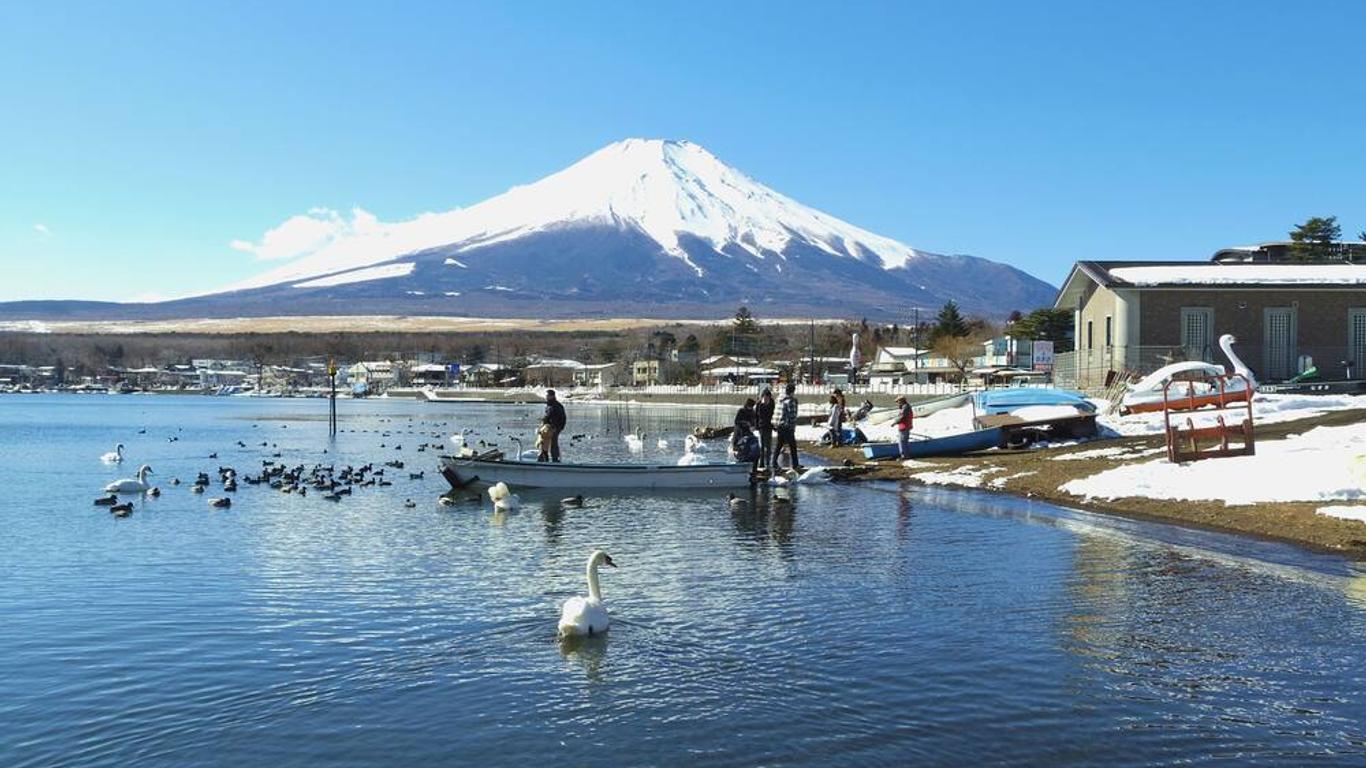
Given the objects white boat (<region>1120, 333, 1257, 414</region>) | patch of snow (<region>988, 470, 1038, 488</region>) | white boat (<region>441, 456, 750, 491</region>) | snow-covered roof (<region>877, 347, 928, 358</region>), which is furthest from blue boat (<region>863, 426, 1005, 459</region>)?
snow-covered roof (<region>877, 347, 928, 358</region>)

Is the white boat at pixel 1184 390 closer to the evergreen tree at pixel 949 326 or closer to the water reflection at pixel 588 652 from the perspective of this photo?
the water reflection at pixel 588 652

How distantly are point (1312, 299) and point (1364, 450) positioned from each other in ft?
101

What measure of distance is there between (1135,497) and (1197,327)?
2907cm

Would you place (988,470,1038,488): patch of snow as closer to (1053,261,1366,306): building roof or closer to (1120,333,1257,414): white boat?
(1120,333,1257,414): white boat

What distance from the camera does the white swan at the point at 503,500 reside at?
2570 centimetres

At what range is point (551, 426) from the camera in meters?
30.6

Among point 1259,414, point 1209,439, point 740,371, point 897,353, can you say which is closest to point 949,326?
point 897,353

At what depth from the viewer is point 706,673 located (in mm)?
11531

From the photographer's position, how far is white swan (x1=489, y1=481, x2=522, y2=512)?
25.7 meters

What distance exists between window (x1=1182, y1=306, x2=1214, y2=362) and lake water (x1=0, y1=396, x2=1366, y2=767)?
97.4ft

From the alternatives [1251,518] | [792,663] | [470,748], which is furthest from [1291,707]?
[1251,518]

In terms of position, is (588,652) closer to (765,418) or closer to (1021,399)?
(765,418)

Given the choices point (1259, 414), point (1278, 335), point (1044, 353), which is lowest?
point (1259, 414)

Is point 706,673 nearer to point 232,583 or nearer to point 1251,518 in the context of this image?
point 232,583
